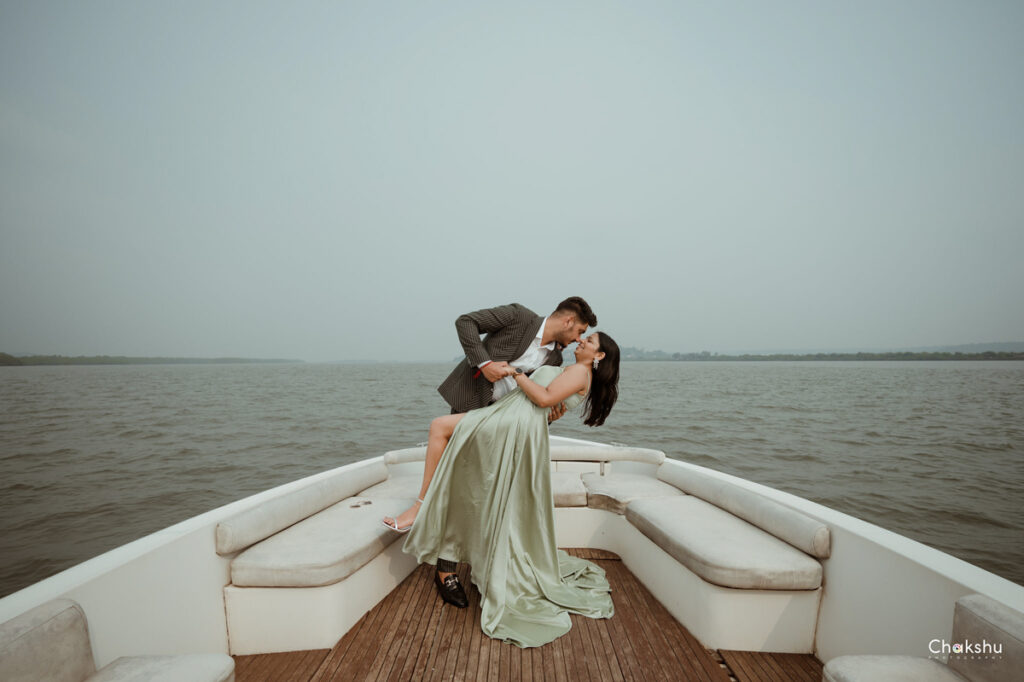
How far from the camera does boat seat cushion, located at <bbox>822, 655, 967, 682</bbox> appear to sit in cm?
131

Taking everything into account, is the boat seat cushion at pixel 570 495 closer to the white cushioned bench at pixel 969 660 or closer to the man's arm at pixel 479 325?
the man's arm at pixel 479 325

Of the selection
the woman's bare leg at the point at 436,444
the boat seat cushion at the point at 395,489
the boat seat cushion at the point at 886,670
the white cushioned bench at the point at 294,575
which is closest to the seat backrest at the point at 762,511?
the boat seat cushion at the point at 886,670

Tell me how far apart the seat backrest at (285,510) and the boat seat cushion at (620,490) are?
5.53 ft

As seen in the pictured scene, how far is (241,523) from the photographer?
2.17 metres

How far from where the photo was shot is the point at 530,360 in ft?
8.92

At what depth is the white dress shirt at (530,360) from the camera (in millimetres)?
2682

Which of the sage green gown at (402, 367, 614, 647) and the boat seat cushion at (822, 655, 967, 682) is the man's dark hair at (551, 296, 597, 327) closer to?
the sage green gown at (402, 367, 614, 647)

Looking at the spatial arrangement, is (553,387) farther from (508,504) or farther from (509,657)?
(509,657)

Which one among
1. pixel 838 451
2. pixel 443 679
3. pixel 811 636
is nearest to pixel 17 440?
pixel 443 679

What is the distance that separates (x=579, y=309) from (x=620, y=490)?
1.52 metres

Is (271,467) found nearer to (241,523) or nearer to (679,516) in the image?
(241,523)

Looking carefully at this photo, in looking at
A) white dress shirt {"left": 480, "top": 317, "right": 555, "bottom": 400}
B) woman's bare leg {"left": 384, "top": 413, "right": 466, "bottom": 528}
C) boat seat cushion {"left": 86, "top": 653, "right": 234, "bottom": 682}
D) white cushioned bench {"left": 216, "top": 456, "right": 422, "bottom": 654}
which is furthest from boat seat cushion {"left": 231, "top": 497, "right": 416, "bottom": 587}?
white dress shirt {"left": 480, "top": 317, "right": 555, "bottom": 400}

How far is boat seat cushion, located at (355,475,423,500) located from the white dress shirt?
0.96m

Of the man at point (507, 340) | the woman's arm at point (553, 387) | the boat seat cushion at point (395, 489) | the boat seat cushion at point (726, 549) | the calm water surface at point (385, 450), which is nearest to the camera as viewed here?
the boat seat cushion at point (726, 549)
